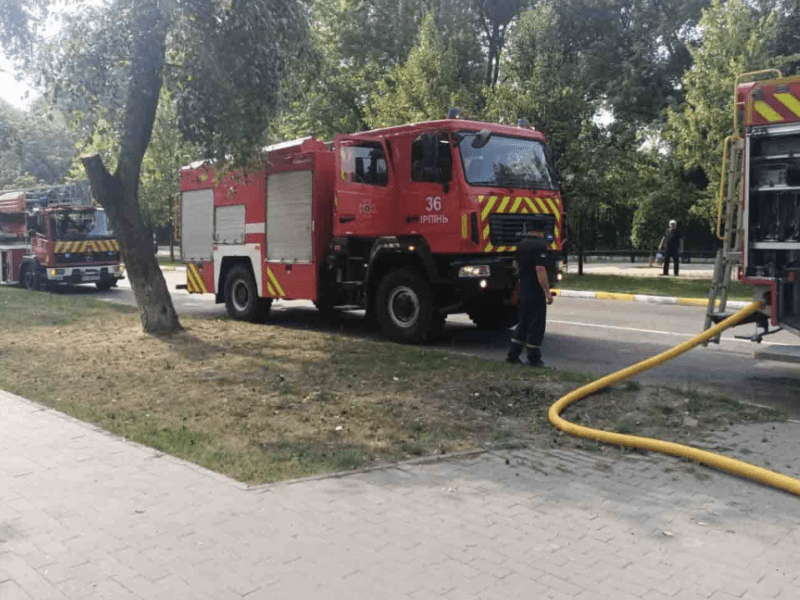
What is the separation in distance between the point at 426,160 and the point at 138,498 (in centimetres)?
690

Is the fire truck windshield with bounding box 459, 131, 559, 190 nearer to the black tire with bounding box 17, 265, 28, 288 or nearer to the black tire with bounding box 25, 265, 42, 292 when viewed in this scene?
the black tire with bounding box 25, 265, 42, 292

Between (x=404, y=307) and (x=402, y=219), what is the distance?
1263 mm

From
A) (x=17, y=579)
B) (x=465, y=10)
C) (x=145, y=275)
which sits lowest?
(x=17, y=579)

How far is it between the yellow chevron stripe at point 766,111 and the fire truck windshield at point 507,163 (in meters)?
3.97

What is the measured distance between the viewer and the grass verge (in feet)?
19.0

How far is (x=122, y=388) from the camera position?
7.88 metres

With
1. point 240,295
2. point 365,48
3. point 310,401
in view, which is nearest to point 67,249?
point 240,295

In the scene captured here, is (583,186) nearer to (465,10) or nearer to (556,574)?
(465,10)

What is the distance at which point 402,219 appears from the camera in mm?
11102

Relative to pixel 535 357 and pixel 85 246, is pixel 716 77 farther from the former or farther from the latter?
pixel 85 246

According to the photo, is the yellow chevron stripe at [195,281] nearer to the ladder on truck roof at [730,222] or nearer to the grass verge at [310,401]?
the grass verge at [310,401]

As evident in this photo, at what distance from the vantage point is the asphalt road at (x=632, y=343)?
8.44 meters

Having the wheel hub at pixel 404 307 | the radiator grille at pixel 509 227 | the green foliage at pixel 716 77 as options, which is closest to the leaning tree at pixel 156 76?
the wheel hub at pixel 404 307

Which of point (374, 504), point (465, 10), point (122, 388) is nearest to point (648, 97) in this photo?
point (465, 10)
